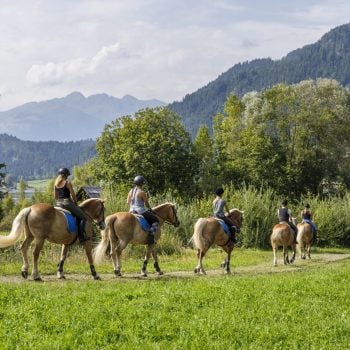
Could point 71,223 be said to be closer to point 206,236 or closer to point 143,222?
point 143,222

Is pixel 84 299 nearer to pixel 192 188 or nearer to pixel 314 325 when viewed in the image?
pixel 314 325

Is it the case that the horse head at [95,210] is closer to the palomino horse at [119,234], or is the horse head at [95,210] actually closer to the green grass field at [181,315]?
the palomino horse at [119,234]

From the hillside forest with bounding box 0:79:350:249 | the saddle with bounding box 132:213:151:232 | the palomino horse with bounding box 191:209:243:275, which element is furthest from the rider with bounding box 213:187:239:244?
the hillside forest with bounding box 0:79:350:249

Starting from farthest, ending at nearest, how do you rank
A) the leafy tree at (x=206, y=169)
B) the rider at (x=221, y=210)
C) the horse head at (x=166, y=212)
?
the leafy tree at (x=206, y=169)
the rider at (x=221, y=210)
the horse head at (x=166, y=212)

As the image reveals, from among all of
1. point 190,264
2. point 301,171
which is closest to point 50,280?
point 190,264

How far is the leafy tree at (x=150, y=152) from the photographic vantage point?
57.8m

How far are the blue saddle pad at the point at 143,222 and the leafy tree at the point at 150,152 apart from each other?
38.7 meters

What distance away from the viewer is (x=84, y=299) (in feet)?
38.6

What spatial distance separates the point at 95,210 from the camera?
17531 millimetres

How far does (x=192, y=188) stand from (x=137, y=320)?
51568mm

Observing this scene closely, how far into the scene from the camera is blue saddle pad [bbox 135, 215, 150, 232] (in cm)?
1798

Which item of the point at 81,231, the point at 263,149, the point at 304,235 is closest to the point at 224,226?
the point at 81,231

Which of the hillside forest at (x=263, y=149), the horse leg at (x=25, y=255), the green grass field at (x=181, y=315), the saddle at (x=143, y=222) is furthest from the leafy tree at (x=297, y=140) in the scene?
the green grass field at (x=181, y=315)

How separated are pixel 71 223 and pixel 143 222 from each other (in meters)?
2.67
